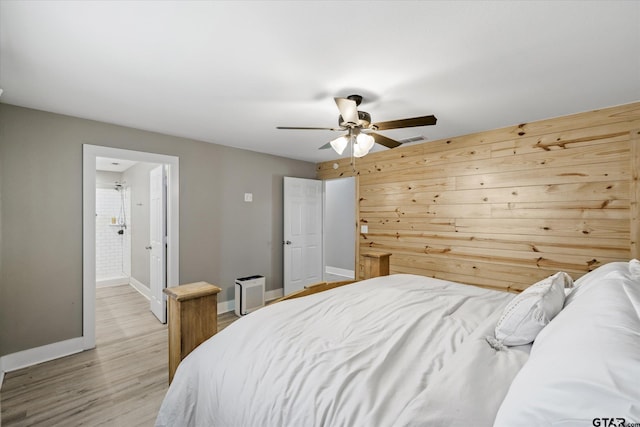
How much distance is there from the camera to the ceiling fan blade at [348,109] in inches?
78.3

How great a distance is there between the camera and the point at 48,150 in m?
2.76

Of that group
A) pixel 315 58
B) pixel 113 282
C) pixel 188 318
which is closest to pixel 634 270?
pixel 315 58

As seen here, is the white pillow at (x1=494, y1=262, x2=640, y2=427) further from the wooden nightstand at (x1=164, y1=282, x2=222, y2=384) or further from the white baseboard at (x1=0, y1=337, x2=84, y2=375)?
the white baseboard at (x1=0, y1=337, x2=84, y2=375)

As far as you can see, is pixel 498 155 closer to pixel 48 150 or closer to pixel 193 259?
pixel 193 259

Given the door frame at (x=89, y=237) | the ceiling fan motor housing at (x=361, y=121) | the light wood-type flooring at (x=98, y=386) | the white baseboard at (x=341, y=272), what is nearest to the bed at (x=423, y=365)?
the light wood-type flooring at (x=98, y=386)

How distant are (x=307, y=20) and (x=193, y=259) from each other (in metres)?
3.26

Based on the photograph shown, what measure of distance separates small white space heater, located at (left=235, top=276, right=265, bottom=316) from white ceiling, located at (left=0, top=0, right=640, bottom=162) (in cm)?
226

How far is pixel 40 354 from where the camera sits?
272 cm

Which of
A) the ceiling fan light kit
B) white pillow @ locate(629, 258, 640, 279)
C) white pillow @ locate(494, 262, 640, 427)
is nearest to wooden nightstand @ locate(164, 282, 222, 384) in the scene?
white pillow @ locate(494, 262, 640, 427)

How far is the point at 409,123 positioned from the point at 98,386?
3.28m

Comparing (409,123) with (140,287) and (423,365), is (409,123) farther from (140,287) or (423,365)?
(140,287)

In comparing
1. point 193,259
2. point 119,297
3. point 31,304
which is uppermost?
point 193,259

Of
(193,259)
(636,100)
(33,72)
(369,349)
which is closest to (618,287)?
(369,349)

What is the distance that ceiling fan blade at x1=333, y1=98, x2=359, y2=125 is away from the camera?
1.99 meters
